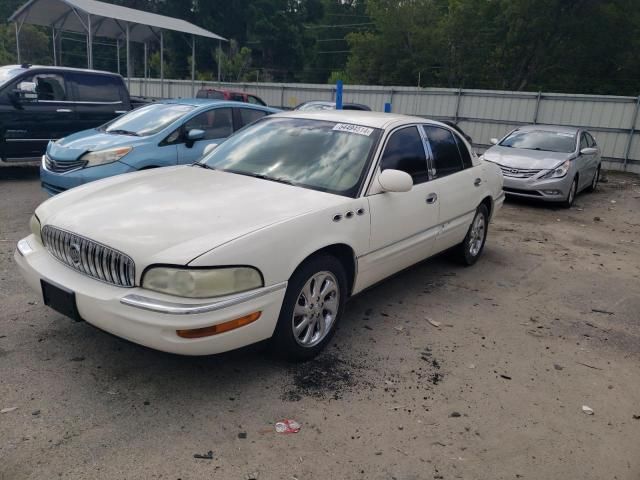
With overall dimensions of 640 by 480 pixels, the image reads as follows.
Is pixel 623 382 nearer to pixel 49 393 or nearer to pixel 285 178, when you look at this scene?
pixel 285 178

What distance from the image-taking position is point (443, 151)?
5141 mm

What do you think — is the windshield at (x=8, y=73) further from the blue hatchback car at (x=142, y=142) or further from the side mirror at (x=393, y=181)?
the side mirror at (x=393, y=181)

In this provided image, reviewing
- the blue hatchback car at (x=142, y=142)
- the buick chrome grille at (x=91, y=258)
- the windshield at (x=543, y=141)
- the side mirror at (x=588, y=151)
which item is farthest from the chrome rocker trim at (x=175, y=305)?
the side mirror at (x=588, y=151)

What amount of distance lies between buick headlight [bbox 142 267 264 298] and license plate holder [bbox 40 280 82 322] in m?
0.50

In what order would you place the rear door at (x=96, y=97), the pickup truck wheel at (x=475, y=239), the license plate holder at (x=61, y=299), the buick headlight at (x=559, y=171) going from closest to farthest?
the license plate holder at (x=61, y=299), the pickup truck wheel at (x=475, y=239), the rear door at (x=96, y=97), the buick headlight at (x=559, y=171)

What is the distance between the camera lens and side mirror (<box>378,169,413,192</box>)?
392cm

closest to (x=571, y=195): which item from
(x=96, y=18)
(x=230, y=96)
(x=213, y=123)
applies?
(x=213, y=123)

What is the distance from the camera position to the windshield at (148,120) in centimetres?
718

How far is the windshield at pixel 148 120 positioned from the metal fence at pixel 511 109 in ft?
43.6

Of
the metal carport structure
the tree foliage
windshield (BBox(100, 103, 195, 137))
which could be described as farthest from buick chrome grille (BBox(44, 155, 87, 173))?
the tree foliage

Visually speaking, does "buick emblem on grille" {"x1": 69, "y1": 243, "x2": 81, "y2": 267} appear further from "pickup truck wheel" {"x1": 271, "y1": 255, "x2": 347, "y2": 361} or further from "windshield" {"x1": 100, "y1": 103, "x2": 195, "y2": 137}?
"windshield" {"x1": 100, "y1": 103, "x2": 195, "y2": 137}

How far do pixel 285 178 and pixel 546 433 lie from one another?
2380mm

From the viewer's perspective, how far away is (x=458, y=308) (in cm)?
485

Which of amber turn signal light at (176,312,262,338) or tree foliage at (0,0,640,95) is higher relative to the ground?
tree foliage at (0,0,640,95)
